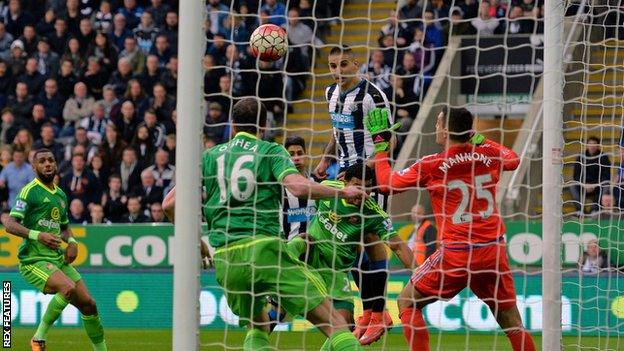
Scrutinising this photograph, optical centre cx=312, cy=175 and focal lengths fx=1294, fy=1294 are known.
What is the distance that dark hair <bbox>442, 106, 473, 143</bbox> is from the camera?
8664 mm

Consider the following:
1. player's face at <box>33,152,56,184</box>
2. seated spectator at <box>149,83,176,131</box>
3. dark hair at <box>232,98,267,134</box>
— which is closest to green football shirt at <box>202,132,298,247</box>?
dark hair at <box>232,98,267,134</box>

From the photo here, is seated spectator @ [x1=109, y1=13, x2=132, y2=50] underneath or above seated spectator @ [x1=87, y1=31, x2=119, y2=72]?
above

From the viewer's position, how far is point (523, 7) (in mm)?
17609

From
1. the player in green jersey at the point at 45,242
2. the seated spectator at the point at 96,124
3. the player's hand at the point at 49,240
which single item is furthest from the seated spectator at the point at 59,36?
the player's hand at the point at 49,240

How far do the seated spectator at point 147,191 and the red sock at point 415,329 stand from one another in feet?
30.3

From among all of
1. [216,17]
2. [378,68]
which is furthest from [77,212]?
[378,68]

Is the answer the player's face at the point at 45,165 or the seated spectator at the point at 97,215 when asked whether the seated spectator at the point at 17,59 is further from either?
the player's face at the point at 45,165

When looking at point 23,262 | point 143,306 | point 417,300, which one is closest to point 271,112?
point 143,306

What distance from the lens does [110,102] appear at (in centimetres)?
1966

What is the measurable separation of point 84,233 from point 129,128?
8.84 feet

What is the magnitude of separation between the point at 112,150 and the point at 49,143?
114 centimetres

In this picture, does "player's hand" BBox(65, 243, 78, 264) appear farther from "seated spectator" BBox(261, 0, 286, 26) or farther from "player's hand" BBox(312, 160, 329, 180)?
"seated spectator" BBox(261, 0, 286, 26)

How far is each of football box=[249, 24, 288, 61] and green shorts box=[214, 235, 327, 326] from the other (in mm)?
1658

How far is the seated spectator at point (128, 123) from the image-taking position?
1892 centimetres
